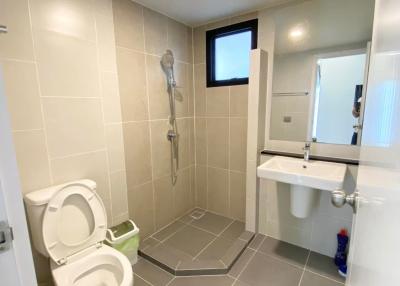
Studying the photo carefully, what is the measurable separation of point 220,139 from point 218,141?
0.04 metres

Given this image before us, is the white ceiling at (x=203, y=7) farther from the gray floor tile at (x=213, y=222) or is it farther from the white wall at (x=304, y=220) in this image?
the gray floor tile at (x=213, y=222)

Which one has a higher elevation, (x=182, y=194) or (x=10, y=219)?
(x=10, y=219)

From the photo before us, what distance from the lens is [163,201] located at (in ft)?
7.47

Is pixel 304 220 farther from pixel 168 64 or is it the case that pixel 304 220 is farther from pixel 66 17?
pixel 66 17

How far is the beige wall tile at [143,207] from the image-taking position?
1954 mm

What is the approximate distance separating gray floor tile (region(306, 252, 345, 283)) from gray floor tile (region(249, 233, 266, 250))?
0.44 m

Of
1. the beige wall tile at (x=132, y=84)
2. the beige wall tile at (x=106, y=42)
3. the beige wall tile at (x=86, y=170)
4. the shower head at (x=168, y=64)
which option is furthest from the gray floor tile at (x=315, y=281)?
the beige wall tile at (x=106, y=42)

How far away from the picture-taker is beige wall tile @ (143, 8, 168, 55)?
1.91m

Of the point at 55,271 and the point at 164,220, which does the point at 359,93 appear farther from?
the point at 55,271

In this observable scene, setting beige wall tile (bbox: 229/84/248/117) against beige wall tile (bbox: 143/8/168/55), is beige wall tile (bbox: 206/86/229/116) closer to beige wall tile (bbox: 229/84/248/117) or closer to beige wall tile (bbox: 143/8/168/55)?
beige wall tile (bbox: 229/84/248/117)

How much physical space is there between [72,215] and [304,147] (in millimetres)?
1869

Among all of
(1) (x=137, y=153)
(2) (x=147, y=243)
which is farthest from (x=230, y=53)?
(2) (x=147, y=243)

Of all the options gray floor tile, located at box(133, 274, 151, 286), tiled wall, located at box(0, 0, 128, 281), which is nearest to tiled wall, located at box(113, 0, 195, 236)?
tiled wall, located at box(0, 0, 128, 281)

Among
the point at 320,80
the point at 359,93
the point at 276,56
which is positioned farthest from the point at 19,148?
the point at 359,93
